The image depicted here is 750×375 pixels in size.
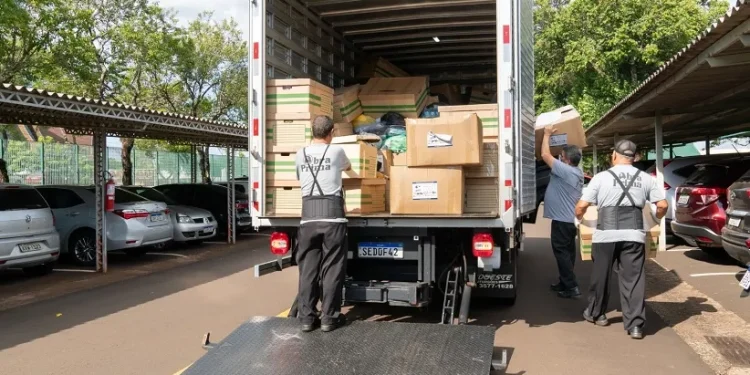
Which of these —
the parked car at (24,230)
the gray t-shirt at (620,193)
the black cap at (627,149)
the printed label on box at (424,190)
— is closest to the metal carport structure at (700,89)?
the black cap at (627,149)

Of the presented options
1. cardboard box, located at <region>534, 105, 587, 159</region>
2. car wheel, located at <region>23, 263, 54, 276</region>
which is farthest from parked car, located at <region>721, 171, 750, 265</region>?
car wheel, located at <region>23, 263, 54, 276</region>

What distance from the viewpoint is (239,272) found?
33.3ft

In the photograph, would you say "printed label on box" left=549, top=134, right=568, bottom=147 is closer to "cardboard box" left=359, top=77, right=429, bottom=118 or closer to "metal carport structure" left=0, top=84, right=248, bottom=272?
"cardboard box" left=359, top=77, right=429, bottom=118

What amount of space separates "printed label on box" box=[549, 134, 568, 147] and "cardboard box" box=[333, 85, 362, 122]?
2.95 metres

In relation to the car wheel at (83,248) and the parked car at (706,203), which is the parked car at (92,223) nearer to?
the car wheel at (83,248)

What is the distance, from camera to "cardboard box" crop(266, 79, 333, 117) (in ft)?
19.0

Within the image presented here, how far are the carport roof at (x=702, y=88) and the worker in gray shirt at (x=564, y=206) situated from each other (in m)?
1.96

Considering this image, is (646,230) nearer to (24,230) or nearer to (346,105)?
(346,105)

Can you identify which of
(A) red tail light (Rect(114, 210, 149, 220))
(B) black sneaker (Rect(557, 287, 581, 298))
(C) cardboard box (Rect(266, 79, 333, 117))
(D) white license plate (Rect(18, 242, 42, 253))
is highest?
(C) cardboard box (Rect(266, 79, 333, 117))

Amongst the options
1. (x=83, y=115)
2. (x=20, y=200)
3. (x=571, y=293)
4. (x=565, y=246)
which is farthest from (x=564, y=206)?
(x=20, y=200)

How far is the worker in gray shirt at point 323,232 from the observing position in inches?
199

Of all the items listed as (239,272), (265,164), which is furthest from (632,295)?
(239,272)

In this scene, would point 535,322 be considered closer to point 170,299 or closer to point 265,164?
point 265,164

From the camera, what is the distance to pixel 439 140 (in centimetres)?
532
